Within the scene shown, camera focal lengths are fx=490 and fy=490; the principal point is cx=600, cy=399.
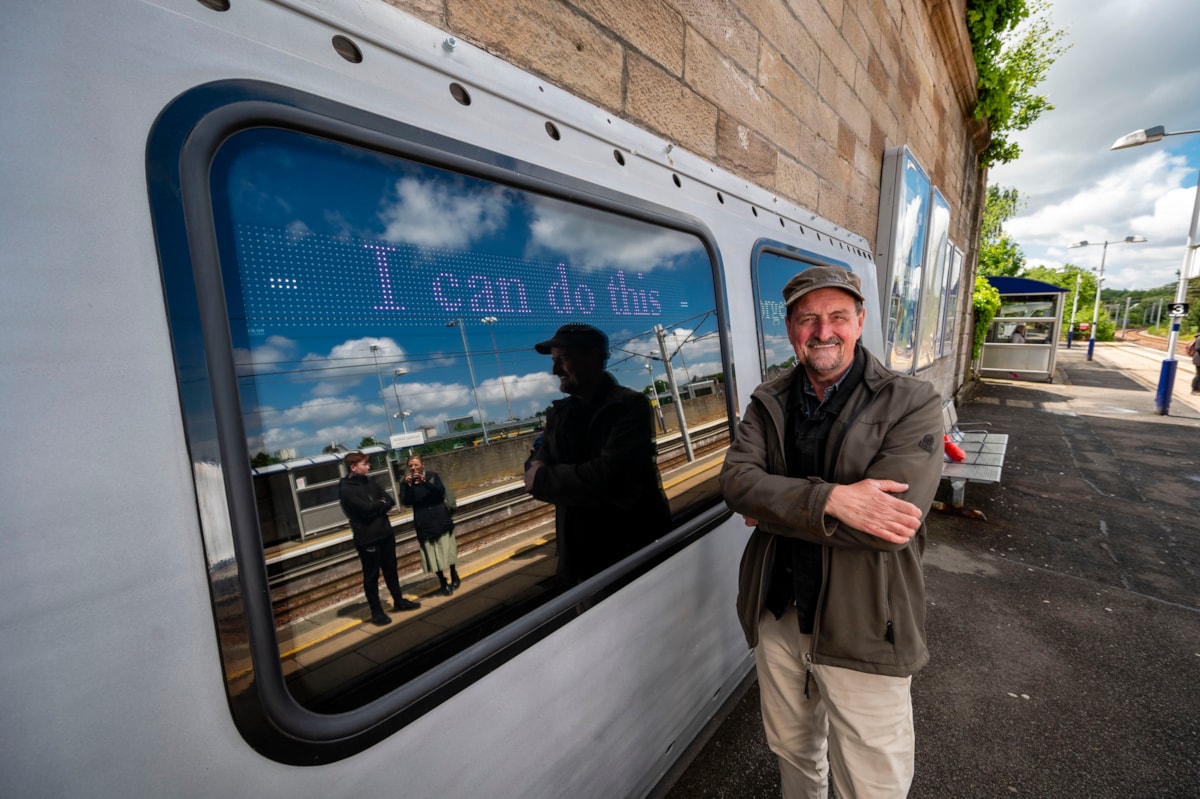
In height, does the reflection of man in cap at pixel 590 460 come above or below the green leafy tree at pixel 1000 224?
below

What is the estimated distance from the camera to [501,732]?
1.08 m

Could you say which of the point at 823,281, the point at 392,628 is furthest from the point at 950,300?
the point at 392,628

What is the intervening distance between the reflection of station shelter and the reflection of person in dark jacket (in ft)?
63.0

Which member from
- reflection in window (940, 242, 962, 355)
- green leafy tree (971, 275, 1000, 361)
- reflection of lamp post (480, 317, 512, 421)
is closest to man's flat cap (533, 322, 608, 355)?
reflection of lamp post (480, 317, 512, 421)

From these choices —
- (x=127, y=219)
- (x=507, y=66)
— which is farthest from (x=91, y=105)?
(x=507, y=66)

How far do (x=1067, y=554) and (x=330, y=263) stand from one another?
18.1 feet

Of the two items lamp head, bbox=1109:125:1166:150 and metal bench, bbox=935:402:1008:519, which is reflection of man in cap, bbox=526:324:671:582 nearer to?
A: metal bench, bbox=935:402:1008:519

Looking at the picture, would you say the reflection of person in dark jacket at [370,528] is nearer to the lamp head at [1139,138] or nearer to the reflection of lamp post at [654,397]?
the reflection of lamp post at [654,397]

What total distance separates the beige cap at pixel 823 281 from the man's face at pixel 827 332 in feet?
0.10

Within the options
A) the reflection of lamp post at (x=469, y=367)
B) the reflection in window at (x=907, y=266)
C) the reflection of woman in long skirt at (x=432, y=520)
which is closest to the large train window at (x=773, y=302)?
the reflection of lamp post at (x=469, y=367)

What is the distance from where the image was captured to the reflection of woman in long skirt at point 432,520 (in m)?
Result: 0.91

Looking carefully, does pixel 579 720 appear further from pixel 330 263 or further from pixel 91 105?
pixel 91 105

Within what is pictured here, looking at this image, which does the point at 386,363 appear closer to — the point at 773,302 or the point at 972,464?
the point at 773,302

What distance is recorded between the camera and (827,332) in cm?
151
